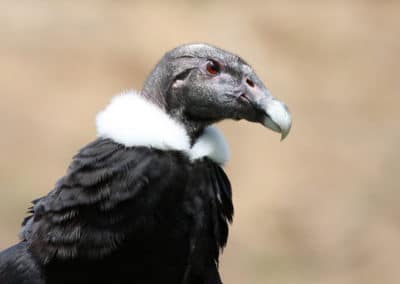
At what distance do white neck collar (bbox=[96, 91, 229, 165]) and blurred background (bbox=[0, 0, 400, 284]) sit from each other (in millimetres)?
5818

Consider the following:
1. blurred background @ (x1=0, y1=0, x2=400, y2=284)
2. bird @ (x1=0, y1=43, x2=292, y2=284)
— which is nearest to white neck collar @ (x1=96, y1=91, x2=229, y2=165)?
bird @ (x1=0, y1=43, x2=292, y2=284)

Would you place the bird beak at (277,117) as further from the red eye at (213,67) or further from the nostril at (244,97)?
the red eye at (213,67)

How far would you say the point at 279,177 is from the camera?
1198cm

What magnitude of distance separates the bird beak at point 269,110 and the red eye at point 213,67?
170 mm

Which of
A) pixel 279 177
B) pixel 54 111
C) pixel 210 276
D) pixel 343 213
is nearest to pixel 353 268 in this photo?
pixel 343 213

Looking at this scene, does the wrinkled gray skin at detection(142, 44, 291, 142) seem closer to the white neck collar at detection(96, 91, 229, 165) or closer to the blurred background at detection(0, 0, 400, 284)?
the white neck collar at detection(96, 91, 229, 165)

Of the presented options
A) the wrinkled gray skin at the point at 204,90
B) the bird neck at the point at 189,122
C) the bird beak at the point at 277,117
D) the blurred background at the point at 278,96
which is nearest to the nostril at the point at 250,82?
the wrinkled gray skin at the point at 204,90

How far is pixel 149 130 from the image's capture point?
14.9 feet

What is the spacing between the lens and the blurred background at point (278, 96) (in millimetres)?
10992

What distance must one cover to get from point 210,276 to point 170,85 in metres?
0.90

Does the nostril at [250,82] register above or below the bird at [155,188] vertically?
above

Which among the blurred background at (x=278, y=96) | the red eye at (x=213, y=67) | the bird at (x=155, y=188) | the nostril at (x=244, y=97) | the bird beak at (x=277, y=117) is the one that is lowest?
the bird at (x=155, y=188)

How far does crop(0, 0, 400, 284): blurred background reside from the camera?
11.0m

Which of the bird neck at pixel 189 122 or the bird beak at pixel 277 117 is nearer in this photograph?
the bird beak at pixel 277 117
